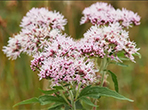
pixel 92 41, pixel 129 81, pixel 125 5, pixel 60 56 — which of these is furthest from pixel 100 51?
pixel 125 5

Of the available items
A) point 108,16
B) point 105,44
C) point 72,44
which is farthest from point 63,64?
point 108,16

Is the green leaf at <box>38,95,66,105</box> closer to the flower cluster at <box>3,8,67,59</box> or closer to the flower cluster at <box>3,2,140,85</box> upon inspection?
the flower cluster at <box>3,2,140,85</box>

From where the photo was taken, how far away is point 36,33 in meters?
2.99

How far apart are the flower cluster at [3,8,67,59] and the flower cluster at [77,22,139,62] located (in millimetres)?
377

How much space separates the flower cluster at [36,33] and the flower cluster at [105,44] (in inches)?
14.9

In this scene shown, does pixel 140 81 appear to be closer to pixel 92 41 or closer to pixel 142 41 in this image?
pixel 142 41

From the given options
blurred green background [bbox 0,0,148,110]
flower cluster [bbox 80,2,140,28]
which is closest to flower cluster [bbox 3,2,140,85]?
flower cluster [bbox 80,2,140,28]

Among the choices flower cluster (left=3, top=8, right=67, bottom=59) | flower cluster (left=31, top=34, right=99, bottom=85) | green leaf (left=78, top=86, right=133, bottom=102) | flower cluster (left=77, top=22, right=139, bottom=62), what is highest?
flower cluster (left=3, top=8, right=67, bottom=59)

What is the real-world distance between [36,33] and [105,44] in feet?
2.38

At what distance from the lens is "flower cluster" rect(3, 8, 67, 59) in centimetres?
297

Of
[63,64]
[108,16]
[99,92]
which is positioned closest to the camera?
[63,64]

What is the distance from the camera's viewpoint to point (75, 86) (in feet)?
9.27

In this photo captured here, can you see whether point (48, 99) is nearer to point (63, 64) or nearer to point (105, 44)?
point (63, 64)

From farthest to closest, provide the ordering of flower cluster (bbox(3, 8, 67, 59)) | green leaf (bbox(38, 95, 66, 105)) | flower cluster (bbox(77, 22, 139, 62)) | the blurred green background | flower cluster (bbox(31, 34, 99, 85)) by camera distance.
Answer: the blurred green background → flower cluster (bbox(3, 8, 67, 59)) → flower cluster (bbox(77, 22, 139, 62)) → green leaf (bbox(38, 95, 66, 105)) → flower cluster (bbox(31, 34, 99, 85))
